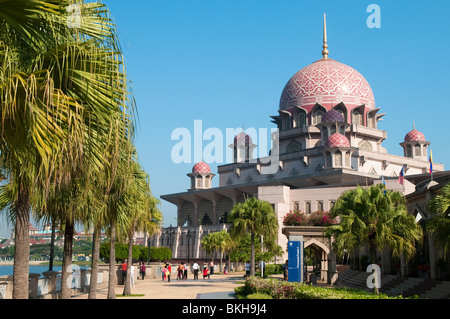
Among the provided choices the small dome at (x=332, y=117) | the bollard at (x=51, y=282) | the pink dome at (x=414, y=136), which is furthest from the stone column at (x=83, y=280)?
the pink dome at (x=414, y=136)

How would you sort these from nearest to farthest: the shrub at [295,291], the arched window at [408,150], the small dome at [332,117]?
1. the shrub at [295,291]
2. the small dome at [332,117]
3. the arched window at [408,150]

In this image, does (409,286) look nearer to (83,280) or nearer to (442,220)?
(442,220)

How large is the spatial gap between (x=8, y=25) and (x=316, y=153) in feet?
200

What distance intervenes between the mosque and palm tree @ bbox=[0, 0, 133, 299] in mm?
54164

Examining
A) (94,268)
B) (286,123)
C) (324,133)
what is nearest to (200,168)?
(286,123)

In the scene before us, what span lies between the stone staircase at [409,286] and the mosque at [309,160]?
26249 mm

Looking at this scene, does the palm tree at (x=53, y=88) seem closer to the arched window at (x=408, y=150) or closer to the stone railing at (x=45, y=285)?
the stone railing at (x=45, y=285)

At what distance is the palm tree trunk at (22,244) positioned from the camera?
28.8ft

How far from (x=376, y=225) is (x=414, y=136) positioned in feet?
174

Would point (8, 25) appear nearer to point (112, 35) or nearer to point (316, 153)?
point (112, 35)

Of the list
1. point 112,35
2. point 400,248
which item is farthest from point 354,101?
point 112,35

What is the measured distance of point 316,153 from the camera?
6688 cm

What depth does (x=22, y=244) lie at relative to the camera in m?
8.87

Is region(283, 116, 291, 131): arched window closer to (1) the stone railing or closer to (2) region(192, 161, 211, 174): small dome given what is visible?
(2) region(192, 161, 211, 174): small dome
